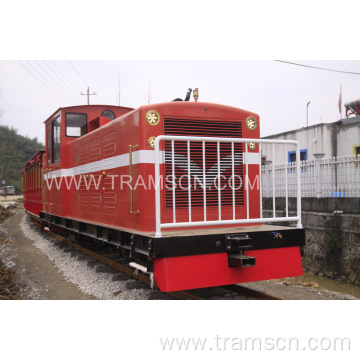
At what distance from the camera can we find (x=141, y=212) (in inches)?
152

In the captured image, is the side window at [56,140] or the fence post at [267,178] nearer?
the side window at [56,140]

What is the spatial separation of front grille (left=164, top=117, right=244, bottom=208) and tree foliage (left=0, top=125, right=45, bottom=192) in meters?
47.8

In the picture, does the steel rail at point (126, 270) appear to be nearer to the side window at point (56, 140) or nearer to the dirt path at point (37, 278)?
the dirt path at point (37, 278)

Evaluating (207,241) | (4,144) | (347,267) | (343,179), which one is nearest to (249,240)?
(207,241)

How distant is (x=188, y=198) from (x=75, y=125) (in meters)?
3.55

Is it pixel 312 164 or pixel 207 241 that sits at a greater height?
pixel 312 164

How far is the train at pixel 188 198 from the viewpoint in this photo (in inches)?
130

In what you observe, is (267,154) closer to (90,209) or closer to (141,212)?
(90,209)

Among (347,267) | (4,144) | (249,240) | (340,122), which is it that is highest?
(4,144)

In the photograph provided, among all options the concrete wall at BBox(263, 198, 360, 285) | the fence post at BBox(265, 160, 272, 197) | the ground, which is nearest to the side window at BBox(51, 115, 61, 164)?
the ground

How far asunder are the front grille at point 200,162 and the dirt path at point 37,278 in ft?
5.98

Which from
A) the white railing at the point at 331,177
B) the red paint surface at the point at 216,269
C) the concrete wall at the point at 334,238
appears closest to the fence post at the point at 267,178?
the white railing at the point at 331,177

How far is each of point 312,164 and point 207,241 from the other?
6.57 metres

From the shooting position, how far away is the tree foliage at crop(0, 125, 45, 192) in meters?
49.9
